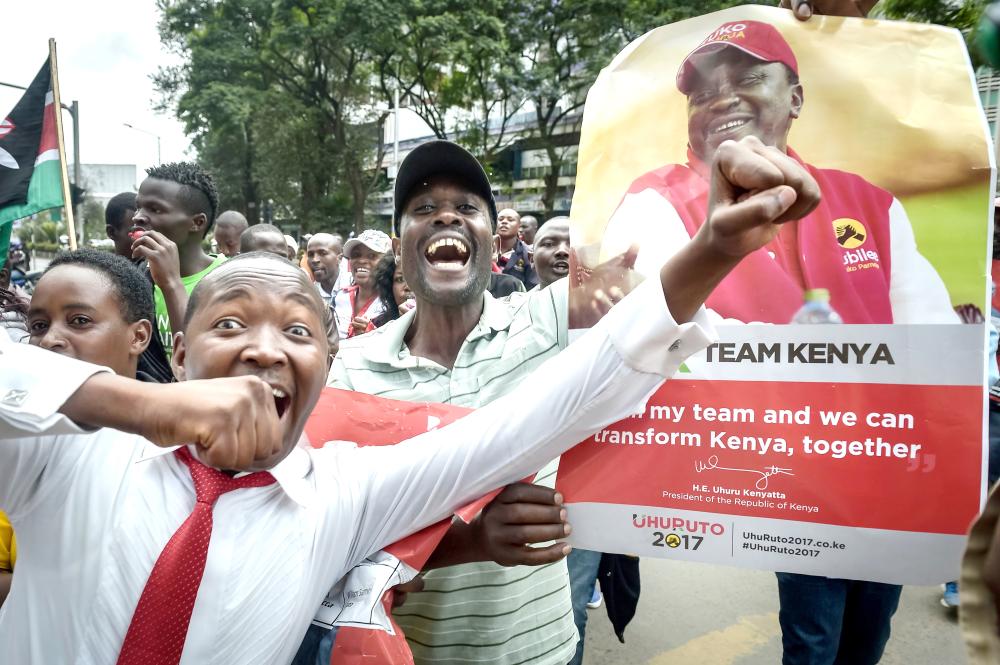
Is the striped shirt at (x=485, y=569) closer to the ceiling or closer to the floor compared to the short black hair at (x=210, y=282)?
closer to the floor

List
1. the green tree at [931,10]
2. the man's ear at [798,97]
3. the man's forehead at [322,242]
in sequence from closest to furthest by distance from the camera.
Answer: the man's ear at [798,97], the green tree at [931,10], the man's forehead at [322,242]

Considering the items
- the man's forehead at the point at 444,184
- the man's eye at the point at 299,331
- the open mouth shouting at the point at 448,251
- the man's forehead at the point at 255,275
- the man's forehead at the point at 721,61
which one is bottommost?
the man's eye at the point at 299,331

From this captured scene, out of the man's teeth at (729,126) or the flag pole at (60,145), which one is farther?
the flag pole at (60,145)

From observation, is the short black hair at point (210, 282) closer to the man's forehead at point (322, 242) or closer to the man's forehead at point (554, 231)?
the man's forehead at point (554, 231)

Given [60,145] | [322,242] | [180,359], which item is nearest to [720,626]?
[180,359]

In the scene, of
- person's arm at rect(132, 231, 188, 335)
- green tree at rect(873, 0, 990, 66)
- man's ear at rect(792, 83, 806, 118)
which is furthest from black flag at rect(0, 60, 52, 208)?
green tree at rect(873, 0, 990, 66)

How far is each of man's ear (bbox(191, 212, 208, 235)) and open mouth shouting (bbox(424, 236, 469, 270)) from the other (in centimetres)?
207

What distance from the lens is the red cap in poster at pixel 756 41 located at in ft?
4.57

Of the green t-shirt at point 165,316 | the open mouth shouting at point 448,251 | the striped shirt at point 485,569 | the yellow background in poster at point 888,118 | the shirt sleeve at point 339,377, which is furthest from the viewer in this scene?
the green t-shirt at point 165,316

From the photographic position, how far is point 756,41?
1400mm

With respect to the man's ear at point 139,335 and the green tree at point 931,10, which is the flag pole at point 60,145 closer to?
the man's ear at point 139,335

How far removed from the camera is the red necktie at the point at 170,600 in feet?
3.88

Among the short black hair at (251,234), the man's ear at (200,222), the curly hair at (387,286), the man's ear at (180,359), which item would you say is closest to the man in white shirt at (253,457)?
the man's ear at (180,359)
